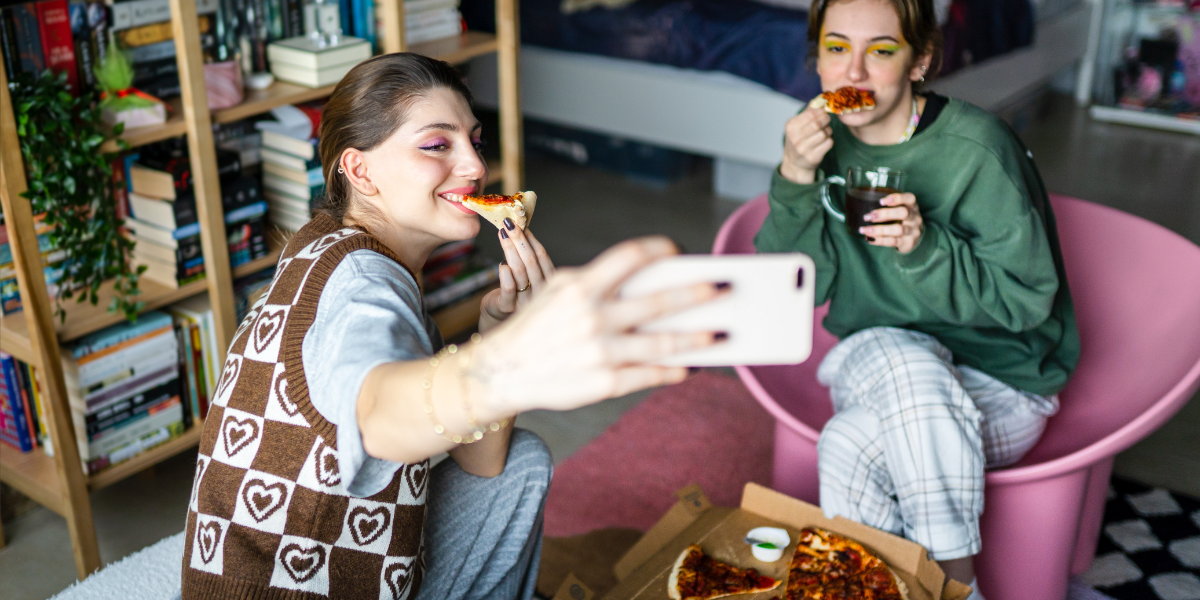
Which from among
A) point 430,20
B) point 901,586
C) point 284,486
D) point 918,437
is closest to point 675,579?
point 901,586

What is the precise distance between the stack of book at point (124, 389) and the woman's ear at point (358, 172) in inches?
41.9

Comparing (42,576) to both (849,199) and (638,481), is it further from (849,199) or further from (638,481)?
(849,199)

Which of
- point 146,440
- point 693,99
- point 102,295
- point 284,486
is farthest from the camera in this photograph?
point 693,99

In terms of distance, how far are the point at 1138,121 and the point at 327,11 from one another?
4.74 m

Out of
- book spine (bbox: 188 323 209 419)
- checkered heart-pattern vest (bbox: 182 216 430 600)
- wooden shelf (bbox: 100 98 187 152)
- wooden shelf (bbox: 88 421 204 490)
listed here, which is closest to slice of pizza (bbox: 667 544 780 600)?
checkered heart-pattern vest (bbox: 182 216 430 600)

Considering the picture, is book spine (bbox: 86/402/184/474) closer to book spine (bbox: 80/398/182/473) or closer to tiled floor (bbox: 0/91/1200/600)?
book spine (bbox: 80/398/182/473)

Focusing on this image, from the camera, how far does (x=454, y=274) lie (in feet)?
10.3

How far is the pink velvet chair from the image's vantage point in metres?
1.84

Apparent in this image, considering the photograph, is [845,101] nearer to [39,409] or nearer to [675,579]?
[675,579]

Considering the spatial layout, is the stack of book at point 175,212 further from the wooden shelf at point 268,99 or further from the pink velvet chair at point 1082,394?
the pink velvet chair at point 1082,394

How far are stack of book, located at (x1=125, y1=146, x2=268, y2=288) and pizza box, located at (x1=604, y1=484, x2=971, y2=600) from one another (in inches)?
49.9

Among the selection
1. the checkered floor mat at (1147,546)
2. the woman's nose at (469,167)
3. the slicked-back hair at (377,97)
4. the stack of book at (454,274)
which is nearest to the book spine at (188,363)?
the stack of book at (454,274)

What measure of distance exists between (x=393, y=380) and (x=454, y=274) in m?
2.21

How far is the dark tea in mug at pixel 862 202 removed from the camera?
5.60ft
